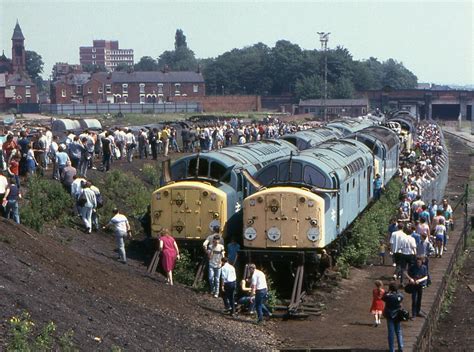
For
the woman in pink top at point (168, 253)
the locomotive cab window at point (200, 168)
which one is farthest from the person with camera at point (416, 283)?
the locomotive cab window at point (200, 168)

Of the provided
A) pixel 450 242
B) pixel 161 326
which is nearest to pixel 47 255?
pixel 161 326

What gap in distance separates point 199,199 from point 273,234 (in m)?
2.27

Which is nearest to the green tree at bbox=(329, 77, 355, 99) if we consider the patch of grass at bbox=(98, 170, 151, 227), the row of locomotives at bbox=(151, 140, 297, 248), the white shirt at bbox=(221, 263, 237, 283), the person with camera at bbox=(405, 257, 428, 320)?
the patch of grass at bbox=(98, 170, 151, 227)

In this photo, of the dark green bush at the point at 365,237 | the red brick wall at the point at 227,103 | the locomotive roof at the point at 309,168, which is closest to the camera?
the locomotive roof at the point at 309,168

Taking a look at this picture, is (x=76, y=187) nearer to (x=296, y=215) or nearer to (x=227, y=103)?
(x=296, y=215)

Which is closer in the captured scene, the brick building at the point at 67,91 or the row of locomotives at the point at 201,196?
the row of locomotives at the point at 201,196

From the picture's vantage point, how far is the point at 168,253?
74.4 feet

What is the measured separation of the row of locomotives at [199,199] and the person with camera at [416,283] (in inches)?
201

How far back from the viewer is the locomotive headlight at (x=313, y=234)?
22.5 metres

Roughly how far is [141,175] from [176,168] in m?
12.6

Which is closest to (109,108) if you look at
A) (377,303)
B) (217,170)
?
(217,170)

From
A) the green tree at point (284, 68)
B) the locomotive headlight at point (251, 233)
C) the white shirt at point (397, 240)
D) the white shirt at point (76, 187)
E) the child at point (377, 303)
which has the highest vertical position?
the green tree at point (284, 68)

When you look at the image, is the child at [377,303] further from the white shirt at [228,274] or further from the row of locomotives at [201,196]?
the row of locomotives at [201,196]

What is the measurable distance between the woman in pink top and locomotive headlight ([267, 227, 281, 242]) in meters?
2.32
